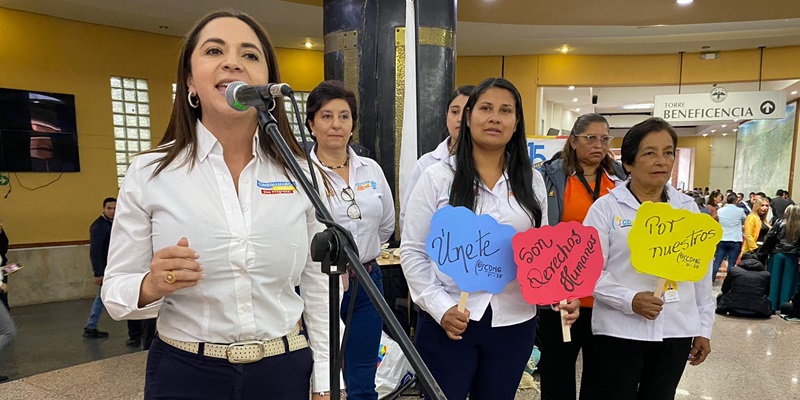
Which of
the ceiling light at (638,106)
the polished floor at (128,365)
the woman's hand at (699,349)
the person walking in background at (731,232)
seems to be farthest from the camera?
the ceiling light at (638,106)

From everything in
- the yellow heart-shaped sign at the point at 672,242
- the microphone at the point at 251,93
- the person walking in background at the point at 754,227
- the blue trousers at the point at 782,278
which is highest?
the microphone at the point at 251,93

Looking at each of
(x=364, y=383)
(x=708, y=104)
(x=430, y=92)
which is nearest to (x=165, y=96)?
(x=430, y=92)

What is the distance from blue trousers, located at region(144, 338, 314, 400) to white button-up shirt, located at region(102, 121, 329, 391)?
0.04 metres

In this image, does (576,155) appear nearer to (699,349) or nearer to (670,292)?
(670,292)

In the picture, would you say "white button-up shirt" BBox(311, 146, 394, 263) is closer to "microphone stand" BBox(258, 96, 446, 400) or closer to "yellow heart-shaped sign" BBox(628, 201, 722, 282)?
"yellow heart-shaped sign" BBox(628, 201, 722, 282)

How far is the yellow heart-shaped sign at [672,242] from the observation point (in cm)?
150

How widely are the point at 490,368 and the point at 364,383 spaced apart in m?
0.77

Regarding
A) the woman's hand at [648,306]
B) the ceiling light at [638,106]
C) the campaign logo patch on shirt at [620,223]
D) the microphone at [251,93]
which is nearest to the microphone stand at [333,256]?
the microphone at [251,93]

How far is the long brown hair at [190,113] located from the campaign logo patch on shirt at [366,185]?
3.20 ft

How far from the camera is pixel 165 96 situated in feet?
21.1

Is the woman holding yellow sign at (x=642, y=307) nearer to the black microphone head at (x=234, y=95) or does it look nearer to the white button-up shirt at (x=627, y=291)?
the white button-up shirt at (x=627, y=291)

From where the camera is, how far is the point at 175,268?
2.61 ft

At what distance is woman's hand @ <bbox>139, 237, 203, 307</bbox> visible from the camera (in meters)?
0.79

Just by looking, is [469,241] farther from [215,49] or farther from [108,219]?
[108,219]
